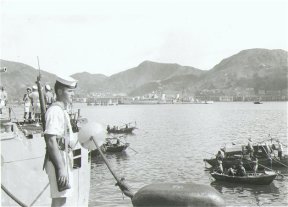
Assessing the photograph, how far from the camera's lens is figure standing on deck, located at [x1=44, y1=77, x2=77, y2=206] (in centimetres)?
460

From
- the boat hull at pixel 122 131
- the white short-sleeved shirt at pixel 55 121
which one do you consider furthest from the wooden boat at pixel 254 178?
the boat hull at pixel 122 131

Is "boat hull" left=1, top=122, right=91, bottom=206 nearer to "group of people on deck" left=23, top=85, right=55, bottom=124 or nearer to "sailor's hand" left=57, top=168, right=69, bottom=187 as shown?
"sailor's hand" left=57, top=168, right=69, bottom=187

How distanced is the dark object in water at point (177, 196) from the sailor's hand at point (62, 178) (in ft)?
3.35

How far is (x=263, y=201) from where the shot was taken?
25.9 metres

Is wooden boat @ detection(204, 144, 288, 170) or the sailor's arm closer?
the sailor's arm

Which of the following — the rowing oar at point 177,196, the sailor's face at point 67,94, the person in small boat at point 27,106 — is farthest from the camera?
the person in small boat at point 27,106

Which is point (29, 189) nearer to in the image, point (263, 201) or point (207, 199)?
point (207, 199)

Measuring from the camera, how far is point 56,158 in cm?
457

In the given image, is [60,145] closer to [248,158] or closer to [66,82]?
[66,82]

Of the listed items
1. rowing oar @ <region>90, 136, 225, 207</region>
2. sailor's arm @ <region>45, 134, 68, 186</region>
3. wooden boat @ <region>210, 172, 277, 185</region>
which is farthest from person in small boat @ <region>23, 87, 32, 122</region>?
wooden boat @ <region>210, 172, 277, 185</region>

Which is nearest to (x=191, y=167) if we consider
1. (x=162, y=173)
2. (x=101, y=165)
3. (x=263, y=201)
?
(x=162, y=173)

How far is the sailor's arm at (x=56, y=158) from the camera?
180 inches

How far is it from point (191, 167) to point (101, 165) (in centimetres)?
913

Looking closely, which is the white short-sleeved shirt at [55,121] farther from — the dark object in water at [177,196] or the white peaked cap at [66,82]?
the dark object in water at [177,196]
